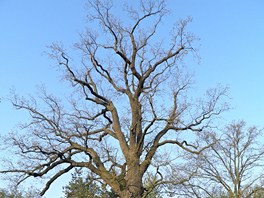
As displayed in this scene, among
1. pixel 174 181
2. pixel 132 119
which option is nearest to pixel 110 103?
pixel 132 119

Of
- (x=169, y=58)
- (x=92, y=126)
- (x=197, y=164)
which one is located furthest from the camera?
(x=197, y=164)

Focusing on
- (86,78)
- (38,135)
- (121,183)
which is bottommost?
(121,183)

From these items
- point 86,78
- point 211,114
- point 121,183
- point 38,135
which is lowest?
point 121,183

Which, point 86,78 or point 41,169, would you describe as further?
point 86,78

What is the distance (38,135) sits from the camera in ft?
56.9

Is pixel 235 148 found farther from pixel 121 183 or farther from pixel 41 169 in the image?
pixel 41 169

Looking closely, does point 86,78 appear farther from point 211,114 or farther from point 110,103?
point 211,114

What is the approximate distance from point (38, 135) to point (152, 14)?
308 inches

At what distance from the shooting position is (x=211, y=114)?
61.2 feet

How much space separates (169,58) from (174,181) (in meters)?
5.82

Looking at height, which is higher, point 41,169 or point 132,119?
point 132,119

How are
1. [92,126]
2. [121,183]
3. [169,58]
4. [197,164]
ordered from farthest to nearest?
[197,164]
[169,58]
[92,126]
[121,183]

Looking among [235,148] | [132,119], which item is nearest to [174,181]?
[132,119]

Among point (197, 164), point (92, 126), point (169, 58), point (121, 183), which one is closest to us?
point (121, 183)
